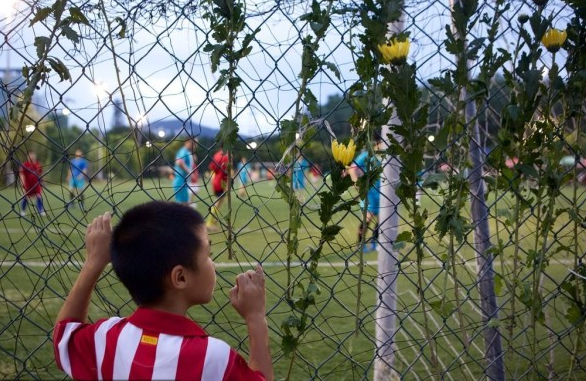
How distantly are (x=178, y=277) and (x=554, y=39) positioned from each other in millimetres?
1438

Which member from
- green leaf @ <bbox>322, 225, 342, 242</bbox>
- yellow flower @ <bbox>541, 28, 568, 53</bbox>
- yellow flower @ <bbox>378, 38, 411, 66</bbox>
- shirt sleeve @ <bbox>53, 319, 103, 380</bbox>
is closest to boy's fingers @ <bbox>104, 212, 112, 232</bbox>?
shirt sleeve @ <bbox>53, 319, 103, 380</bbox>

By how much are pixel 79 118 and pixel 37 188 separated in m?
0.29

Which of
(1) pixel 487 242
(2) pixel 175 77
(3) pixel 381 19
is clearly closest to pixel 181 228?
(2) pixel 175 77

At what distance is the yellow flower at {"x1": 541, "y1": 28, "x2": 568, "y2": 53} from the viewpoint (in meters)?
2.39

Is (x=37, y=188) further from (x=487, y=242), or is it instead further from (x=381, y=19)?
(x=487, y=242)

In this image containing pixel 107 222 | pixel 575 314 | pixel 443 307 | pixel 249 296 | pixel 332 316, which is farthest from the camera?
pixel 332 316

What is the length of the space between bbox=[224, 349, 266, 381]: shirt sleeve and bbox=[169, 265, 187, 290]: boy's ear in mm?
203

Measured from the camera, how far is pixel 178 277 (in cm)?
183

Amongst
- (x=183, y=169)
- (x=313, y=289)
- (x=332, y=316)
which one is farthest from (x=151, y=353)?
(x=183, y=169)

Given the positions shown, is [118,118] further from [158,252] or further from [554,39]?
[554,39]

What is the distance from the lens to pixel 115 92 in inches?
88.4

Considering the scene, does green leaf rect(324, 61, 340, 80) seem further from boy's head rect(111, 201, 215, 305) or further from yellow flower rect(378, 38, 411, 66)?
boy's head rect(111, 201, 215, 305)

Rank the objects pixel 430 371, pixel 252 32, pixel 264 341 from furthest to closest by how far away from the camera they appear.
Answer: pixel 430 371, pixel 252 32, pixel 264 341

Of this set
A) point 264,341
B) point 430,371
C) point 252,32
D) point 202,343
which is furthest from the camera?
point 430,371
